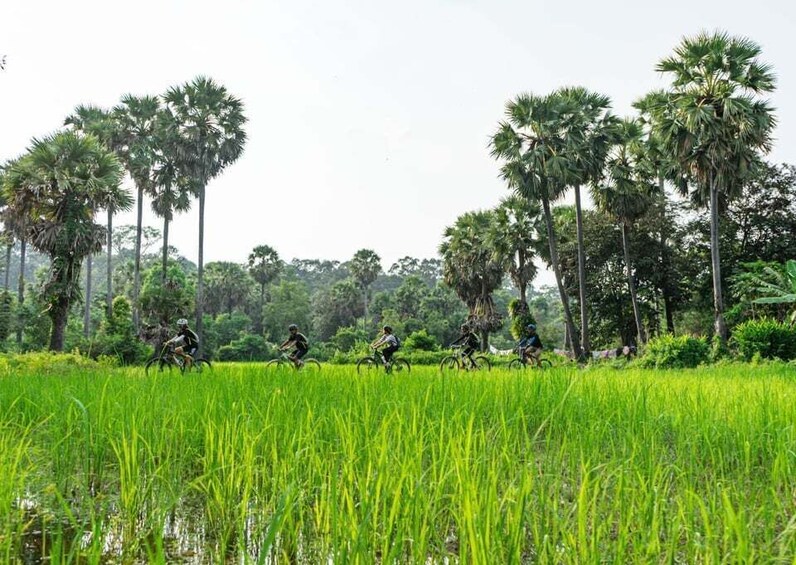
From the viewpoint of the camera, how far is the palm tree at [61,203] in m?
22.2

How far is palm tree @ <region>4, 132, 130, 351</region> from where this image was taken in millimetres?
22234

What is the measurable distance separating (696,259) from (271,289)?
43.0 meters

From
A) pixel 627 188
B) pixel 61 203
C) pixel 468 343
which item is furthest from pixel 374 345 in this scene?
pixel 627 188

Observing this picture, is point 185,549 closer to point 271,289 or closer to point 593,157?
point 593,157

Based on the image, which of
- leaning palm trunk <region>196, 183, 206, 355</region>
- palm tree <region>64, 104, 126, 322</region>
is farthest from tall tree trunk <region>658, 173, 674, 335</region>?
palm tree <region>64, 104, 126, 322</region>

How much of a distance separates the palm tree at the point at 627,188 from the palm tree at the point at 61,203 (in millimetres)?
23834

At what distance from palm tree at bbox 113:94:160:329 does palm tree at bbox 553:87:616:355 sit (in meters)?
25.8

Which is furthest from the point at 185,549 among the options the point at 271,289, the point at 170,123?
the point at 271,289

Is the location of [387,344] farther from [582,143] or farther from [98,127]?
[98,127]

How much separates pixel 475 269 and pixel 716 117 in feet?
62.7

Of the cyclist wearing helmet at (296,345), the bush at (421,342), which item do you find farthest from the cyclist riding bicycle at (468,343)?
the bush at (421,342)

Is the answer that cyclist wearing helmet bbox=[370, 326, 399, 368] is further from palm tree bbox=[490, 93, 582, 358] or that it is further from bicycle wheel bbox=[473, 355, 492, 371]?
palm tree bbox=[490, 93, 582, 358]

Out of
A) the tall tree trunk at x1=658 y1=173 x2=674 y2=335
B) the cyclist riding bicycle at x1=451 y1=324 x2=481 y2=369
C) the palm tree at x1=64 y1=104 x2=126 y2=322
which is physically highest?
the palm tree at x1=64 y1=104 x2=126 y2=322

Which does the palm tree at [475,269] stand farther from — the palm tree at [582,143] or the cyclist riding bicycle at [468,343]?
the cyclist riding bicycle at [468,343]
